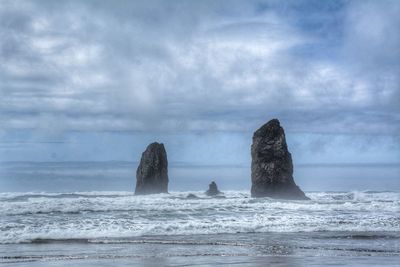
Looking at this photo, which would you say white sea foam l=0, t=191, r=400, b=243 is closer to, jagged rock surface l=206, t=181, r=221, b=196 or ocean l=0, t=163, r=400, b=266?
ocean l=0, t=163, r=400, b=266

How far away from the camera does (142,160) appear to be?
73875 mm

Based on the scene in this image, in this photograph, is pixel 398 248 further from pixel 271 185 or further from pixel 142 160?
pixel 142 160

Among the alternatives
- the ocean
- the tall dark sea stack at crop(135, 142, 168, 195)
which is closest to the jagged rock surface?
the tall dark sea stack at crop(135, 142, 168, 195)

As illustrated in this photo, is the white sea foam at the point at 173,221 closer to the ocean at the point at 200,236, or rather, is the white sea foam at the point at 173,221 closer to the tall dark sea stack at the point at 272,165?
the ocean at the point at 200,236

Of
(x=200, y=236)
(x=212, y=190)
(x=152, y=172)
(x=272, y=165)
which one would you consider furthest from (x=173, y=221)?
(x=152, y=172)

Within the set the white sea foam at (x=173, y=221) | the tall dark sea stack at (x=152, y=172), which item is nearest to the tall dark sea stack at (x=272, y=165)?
the white sea foam at (x=173, y=221)

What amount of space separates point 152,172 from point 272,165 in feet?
76.8

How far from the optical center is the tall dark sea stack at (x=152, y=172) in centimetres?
7131

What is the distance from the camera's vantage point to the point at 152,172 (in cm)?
7188

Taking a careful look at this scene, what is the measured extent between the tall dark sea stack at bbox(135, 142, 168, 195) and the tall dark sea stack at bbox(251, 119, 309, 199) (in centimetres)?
2030

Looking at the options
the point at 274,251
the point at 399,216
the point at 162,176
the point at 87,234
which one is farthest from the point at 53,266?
the point at 162,176

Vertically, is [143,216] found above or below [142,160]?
below

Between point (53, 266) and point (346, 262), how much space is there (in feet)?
25.4

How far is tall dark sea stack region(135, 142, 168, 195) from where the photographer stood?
71312 millimetres
